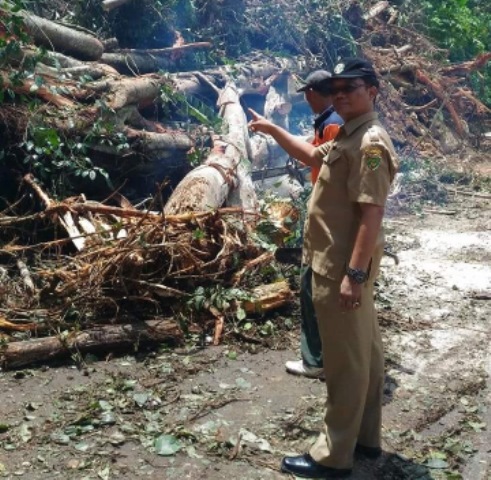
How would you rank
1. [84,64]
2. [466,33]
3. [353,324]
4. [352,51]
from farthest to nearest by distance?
1. [466,33]
2. [352,51]
3. [84,64]
4. [353,324]

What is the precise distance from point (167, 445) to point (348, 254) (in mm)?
1334

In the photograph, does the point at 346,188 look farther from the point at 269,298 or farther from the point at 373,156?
the point at 269,298

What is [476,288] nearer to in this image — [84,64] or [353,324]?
[353,324]

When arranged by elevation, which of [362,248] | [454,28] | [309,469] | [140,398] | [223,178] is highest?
[454,28]

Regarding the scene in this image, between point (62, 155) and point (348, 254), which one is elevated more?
point (62, 155)

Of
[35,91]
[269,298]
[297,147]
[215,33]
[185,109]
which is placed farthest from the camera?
[215,33]

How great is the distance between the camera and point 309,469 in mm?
3041

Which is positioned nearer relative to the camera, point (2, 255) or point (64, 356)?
point (64, 356)

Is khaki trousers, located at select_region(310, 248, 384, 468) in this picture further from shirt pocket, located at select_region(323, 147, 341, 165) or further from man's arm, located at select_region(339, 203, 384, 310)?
shirt pocket, located at select_region(323, 147, 341, 165)

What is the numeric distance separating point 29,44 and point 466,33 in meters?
11.0

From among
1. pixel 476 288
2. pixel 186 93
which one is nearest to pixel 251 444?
pixel 476 288

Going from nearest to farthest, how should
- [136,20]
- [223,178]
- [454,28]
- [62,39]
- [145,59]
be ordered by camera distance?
[223,178] < [62,39] < [145,59] < [136,20] < [454,28]

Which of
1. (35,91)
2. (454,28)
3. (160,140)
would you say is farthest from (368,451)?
(454,28)

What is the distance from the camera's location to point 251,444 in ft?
10.8
